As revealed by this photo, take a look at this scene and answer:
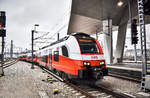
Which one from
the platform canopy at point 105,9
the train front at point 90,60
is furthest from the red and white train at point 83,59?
the platform canopy at point 105,9

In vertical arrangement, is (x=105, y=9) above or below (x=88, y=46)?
above

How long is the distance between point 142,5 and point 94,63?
4.23 metres

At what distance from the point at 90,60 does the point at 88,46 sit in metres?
1.00

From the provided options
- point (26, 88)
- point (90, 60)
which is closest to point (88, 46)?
point (90, 60)

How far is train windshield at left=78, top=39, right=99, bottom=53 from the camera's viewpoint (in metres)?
6.48

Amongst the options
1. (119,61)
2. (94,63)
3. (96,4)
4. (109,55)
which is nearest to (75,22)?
(96,4)

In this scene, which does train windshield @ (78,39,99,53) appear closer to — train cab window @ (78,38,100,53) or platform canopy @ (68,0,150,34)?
train cab window @ (78,38,100,53)

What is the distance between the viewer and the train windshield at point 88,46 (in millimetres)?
6479

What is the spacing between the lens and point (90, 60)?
614 cm

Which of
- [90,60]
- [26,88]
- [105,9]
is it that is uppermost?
[105,9]

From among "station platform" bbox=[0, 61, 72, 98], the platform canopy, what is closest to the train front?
"station platform" bbox=[0, 61, 72, 98]

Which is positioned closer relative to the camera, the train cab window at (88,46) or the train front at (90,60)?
the train front at (90,60)

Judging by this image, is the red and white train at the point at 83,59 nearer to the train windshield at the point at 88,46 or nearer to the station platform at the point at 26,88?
the train windshield at the point at 88,46

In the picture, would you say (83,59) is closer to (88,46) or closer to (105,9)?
(88,46)
